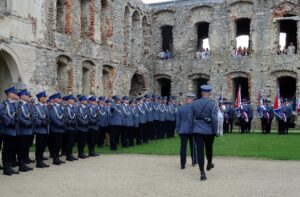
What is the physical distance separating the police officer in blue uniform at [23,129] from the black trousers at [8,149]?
0.93ft

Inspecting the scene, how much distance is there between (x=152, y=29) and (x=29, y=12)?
12644 millimetres

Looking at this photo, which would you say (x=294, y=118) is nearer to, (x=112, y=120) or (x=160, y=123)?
(x=160, y=123)

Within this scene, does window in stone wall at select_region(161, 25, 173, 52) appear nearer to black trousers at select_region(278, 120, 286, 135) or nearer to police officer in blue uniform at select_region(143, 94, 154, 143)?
black trousers at select_region(278, 120, 286, 135)

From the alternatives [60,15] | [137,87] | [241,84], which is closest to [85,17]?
[60,15]

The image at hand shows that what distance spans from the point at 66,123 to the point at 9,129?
222 centimetres

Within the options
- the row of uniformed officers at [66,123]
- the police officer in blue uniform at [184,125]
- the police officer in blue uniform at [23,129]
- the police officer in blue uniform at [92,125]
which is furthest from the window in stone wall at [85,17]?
the police officer in blue uniform at [184,125]

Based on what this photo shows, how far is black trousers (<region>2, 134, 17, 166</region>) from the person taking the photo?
32.4 ft

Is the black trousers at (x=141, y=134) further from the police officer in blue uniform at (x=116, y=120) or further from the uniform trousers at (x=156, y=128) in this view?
the police officer in blue uniform at (x=116, y=120)

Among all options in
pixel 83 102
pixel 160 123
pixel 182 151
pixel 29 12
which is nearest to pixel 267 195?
pixel 182 151

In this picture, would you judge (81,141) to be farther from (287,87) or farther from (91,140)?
(287,87)

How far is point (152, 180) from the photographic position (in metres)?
8.88

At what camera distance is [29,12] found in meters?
18.1

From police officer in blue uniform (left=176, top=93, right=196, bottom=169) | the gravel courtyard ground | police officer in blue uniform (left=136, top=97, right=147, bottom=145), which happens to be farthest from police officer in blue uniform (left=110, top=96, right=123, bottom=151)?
police officer in blue uniform (left=176, top=93, right=196, bottom=169)

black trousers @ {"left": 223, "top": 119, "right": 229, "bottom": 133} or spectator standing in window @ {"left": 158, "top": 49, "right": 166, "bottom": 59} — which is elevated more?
spectator standing in window @ {"left": 158, "top": 49, "right": 166, "bottom": 59}
